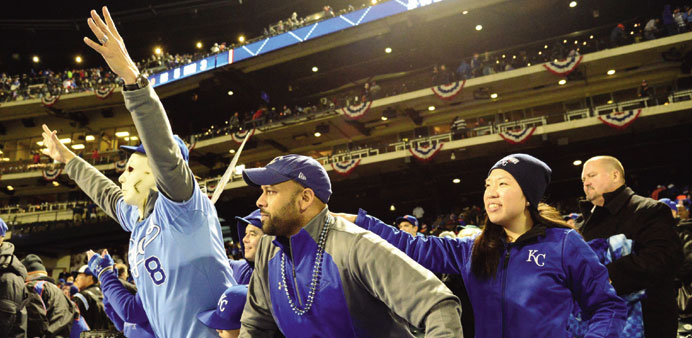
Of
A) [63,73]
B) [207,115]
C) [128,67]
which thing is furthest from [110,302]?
[63,73]

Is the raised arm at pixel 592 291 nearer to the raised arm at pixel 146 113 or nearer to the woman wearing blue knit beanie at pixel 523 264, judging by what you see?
the woman wearing blue knit beanie at pixel 523 264

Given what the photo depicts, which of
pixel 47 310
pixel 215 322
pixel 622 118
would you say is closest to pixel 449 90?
pixel 622 118

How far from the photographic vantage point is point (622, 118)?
17984 millimetres

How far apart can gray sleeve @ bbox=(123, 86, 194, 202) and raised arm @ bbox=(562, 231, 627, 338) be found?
1.88 meters

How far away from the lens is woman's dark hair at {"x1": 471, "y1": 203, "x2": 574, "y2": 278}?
7.50ft

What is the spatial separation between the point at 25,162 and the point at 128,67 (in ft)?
116

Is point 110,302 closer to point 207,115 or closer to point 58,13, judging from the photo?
point 207,115

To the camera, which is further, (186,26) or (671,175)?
(186,26)

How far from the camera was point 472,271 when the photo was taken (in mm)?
2338

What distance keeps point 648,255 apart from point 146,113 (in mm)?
2857

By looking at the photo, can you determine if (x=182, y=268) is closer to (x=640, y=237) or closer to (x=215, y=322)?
(x=215, y=322)

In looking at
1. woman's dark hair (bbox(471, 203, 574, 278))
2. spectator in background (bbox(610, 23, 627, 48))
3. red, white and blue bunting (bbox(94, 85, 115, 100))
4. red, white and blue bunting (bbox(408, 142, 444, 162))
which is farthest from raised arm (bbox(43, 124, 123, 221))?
red, white and blue bunting (bbox(94, 85, 115, 100))

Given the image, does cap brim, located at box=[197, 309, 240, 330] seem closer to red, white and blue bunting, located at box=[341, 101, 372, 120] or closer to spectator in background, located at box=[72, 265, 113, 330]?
spectator in background, located at box=[72, 265, 113, 330]

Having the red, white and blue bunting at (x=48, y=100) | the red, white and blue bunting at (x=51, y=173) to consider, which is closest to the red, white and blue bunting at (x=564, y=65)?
the red, white and blue bunting at (x=51, y=173)
